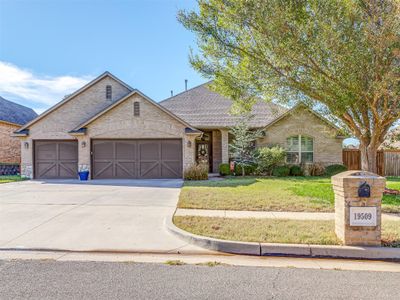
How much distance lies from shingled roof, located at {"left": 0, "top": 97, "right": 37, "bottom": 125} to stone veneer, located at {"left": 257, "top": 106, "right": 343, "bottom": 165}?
21142 mm

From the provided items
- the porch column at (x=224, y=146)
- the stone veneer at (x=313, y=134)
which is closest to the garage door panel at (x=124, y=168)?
the porch column at (x=224, y=146)

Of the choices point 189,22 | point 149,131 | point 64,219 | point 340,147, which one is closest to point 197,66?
point 189,22

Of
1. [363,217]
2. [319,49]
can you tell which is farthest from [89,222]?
[319,49]

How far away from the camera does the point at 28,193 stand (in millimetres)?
11250

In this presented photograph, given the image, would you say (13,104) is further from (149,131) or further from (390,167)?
(390,167)

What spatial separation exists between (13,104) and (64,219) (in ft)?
88.4

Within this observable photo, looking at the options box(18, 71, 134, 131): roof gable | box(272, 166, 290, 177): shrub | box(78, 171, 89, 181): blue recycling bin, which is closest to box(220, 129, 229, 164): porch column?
box(272, 166, 290, 177): shrub

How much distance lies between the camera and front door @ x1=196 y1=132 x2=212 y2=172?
20844mm

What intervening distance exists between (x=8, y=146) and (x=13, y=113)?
5.00 m

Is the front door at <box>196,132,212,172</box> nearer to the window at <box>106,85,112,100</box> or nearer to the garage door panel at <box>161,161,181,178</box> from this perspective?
the garage door panel at <box>161,161,181,178</box>

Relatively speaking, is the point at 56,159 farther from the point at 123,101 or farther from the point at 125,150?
the point at 123,101

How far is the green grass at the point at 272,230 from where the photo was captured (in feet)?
17.6

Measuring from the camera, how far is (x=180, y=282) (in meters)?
3.95

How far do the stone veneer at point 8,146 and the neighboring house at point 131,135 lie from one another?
235 inches
